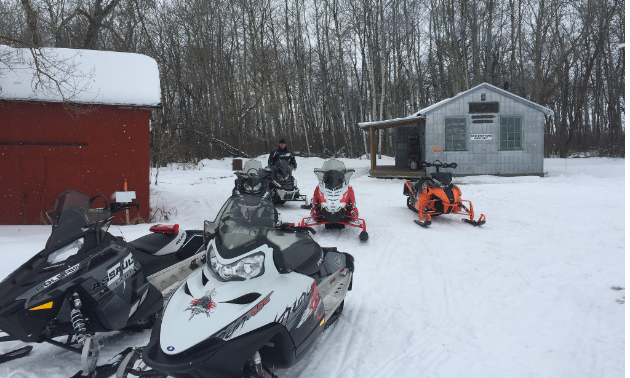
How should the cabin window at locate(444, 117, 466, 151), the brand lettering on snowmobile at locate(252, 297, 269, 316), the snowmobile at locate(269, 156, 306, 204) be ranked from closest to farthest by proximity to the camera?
the brand lettering on snowmobile at locate(252, 297, 269, 316) → the snowmobile at locate(269, 156, 306, 204) → the cabin window at locate(444, 117, 466, 151)

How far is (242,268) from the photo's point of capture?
2.40m

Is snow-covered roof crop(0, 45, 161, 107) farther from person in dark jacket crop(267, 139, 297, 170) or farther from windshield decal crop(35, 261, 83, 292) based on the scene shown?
windshield decal crop(35, 261, 83, 292)

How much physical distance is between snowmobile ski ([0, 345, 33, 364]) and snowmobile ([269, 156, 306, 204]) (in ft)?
22.6

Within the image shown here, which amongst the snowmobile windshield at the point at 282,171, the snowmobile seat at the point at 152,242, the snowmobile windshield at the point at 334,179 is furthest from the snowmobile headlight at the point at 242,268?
the snowmobile windshield at the point at 282,171

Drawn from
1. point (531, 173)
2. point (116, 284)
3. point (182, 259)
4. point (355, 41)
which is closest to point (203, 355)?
point (116, 284)

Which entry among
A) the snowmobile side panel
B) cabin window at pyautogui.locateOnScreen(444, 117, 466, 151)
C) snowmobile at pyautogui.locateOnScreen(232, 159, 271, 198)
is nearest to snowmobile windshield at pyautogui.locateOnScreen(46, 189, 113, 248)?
the snowmobile side panel

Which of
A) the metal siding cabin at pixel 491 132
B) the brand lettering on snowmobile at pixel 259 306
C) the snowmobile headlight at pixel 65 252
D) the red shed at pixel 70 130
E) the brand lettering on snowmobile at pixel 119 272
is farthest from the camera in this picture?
the metal siding cabin at pixel 491 132

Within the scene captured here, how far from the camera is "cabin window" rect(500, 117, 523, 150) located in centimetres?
1503

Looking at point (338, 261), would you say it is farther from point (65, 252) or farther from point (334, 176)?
point (334, 176)

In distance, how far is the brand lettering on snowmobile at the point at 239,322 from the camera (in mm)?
2176

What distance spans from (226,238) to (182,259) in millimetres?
1609

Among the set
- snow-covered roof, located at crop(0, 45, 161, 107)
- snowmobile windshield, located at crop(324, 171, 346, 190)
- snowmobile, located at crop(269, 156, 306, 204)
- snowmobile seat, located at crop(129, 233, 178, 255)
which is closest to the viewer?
snowmobile seat, located at crop(129, 233, 178, 255)

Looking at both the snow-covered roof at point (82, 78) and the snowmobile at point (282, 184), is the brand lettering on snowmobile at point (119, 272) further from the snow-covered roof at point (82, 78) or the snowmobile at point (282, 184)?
the snowmobile at point (282, 184)

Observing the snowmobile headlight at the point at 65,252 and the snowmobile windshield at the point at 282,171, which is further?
the snowmobile windshield at the point at 282,171
